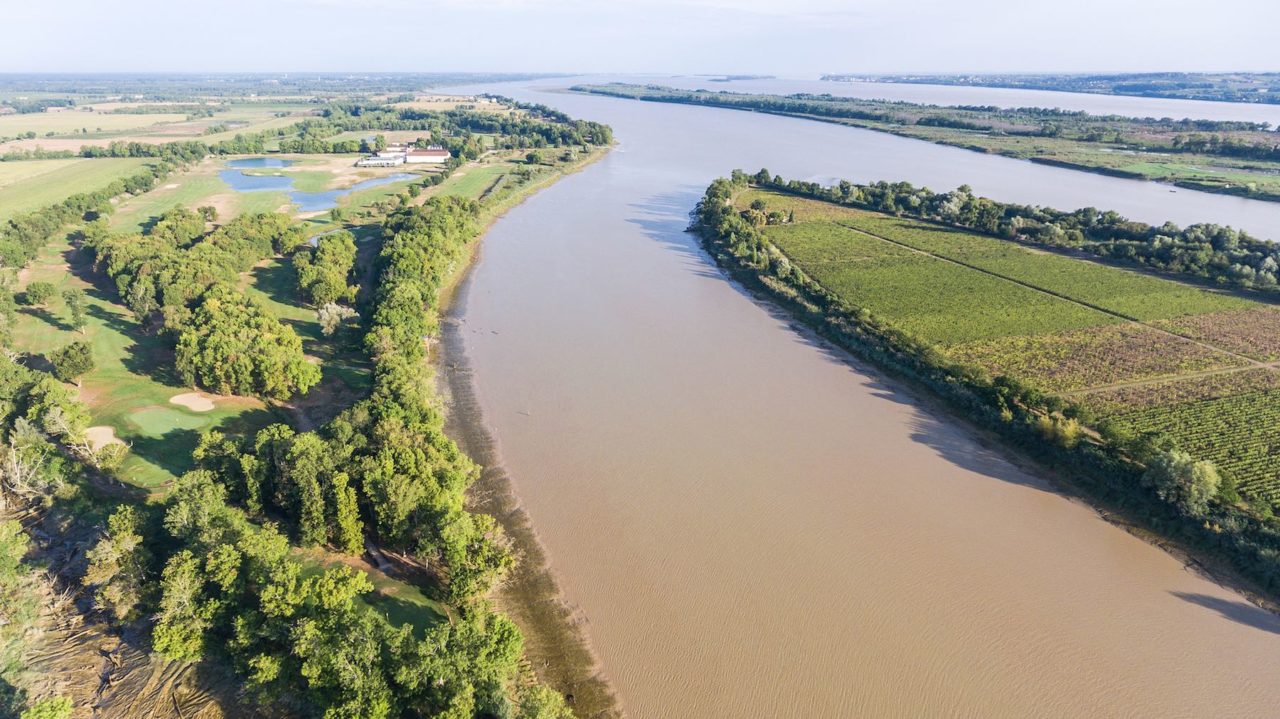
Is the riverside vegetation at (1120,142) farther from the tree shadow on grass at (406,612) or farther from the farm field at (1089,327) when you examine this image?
the tree shadow on grass at (406,612)

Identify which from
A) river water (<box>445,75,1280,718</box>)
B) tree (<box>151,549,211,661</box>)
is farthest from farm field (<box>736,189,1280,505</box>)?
tree (<box>151,549,211,661</box>)

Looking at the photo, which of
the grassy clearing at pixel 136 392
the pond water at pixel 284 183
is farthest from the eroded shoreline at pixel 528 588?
the pond water at pixel 284 183

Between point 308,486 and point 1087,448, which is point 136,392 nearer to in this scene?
point 308,486

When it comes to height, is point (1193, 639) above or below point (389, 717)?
below

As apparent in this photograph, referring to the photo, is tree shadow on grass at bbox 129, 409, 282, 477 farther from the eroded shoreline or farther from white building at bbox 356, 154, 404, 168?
white building at bbox 356, 154, 404, 168

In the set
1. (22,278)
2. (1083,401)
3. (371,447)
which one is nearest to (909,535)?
(1083,401)

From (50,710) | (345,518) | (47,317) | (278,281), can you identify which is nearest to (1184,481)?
(345,518)

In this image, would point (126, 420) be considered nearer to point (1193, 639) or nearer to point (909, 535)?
point (909, 535)
